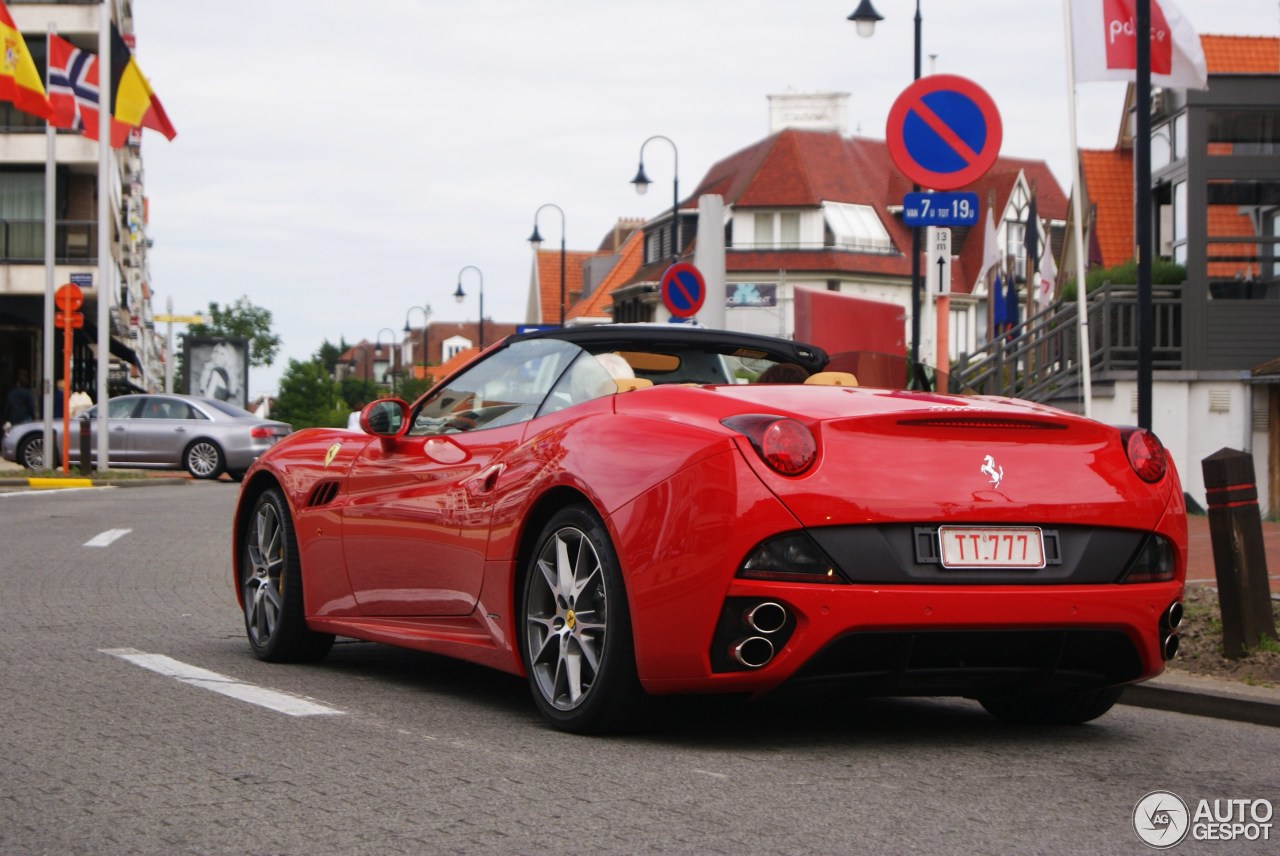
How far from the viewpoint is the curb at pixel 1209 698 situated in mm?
6566

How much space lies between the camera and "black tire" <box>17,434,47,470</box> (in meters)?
32.8

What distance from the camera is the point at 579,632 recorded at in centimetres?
556

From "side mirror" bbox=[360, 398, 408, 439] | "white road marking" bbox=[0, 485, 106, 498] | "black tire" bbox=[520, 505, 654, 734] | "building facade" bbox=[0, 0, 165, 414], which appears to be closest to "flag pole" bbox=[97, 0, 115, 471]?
"white road marking" bbox=[0, 485, 106, 498]

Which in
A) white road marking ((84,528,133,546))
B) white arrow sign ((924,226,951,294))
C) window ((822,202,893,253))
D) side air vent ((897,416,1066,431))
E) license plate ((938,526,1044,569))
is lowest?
white road marking ((84,528,133,546))

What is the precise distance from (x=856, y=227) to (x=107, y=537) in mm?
59773

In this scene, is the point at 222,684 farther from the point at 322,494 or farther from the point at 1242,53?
the point at 1242,53

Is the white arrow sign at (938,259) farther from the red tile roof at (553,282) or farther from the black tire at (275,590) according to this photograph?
the red tile roof at (553,282)

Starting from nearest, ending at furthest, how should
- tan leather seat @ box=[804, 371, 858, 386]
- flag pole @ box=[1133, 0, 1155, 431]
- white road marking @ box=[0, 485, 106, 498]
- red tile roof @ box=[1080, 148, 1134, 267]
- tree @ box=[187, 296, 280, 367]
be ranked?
tan leather seat @ box=[804, 371, 858, 386] < flag pole @ box=[1133, 0, 1155, 431] < white road marking @ box=[0, 485, 106, 498] < red tile roof @ box=[1080, 148, 1134, 267] < tree @ box=[187, 296, 280, 367]

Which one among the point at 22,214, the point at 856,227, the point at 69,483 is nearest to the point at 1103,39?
the point at 69,483

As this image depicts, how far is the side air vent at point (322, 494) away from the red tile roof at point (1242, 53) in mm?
20765

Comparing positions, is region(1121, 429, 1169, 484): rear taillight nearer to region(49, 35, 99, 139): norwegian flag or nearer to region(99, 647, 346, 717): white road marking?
region(99, 647, 346, 717): white road marking

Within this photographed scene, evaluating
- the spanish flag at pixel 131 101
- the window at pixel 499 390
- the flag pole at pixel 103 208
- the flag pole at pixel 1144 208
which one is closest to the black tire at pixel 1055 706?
the window at pixel 499 390

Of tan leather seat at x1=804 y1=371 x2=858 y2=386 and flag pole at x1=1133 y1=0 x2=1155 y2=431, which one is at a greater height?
flag pole at x1=1133 y1=0 x2=1155 y2=431

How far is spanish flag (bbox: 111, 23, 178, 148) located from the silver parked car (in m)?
5.25
